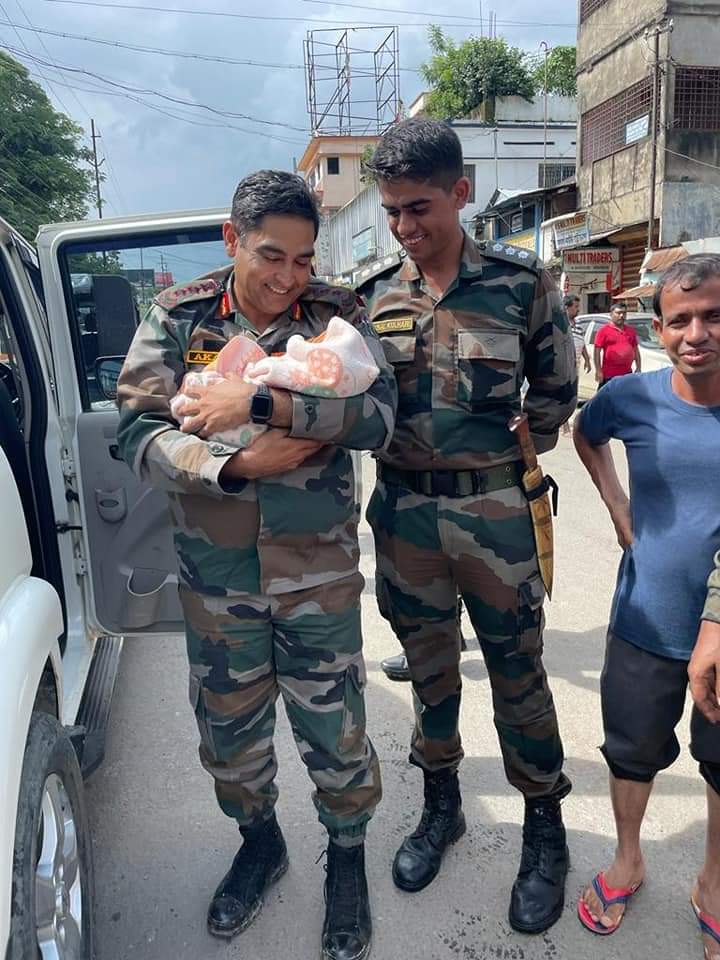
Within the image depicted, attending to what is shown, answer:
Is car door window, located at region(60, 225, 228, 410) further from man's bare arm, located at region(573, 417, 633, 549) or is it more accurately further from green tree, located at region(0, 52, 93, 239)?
green tree, located at region(0, 52, 93, 239)

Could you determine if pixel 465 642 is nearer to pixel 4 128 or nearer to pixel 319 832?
pixel 319 832

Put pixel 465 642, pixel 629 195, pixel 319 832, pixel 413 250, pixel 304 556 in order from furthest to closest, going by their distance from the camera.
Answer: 1. pixel 629 195
2. pixel 465 642
3. pixel 319 832
4. pixel 413 250
5. pixel 304 556

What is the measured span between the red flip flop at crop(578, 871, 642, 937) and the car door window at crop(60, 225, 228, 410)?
211 cm

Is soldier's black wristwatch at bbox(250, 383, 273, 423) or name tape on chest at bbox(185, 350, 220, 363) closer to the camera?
soldier's black wristwatch at bbox(250, 383, 273, 423)

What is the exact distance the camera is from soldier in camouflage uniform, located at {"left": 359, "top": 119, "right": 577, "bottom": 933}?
1.93 meters

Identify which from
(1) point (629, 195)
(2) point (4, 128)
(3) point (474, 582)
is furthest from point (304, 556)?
(2) point (4, 128)

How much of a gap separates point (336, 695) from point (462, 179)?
1.31 meters

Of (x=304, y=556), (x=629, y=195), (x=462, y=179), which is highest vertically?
(x=629, y=195)

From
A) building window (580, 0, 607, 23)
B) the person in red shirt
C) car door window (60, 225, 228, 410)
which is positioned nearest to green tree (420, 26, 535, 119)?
building window (580, 0, 607, 23)

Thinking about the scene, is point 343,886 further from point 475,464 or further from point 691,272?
point 691,272

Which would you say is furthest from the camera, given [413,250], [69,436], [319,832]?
[69,436]

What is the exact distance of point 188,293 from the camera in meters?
1.83

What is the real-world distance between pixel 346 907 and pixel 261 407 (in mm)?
1297

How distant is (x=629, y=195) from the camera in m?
18.0
